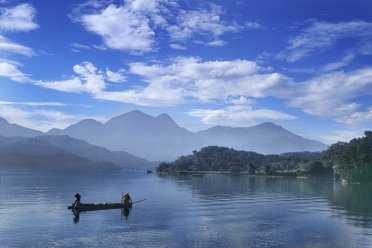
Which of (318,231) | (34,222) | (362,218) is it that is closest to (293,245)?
(318,231)

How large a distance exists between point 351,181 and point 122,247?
16703 cm

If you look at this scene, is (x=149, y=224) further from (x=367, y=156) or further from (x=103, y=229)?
(x=367, y=156)

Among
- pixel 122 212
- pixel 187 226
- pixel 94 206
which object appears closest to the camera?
pixel 187 226

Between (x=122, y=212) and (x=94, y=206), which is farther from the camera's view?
(x=94, y=206)

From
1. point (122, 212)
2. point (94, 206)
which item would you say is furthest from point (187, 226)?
point (94, 206)

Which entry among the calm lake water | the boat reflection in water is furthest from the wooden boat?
the calm lake water

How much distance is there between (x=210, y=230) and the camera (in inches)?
2157

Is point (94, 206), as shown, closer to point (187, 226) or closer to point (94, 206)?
point (94, 206)

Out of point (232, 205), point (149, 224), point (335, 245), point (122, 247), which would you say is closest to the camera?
point (122, 247)

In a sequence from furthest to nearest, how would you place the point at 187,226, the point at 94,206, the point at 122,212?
the point at 94,206 < the point at 122,212 < the point at 187,226

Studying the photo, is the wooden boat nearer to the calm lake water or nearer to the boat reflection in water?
the boat reflection in water

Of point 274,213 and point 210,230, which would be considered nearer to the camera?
point 210,230

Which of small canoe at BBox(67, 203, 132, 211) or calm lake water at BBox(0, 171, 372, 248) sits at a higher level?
small canoe at BBox(67, 203, 132, 211)

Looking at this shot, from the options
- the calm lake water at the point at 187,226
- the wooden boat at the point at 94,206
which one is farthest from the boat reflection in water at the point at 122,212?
the calm lake water at the point at 187,226
